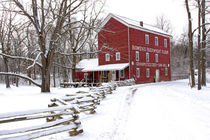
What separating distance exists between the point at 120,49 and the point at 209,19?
499 inches

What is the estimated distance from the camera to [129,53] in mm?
26531

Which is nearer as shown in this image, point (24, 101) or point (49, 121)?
point (49, 121)

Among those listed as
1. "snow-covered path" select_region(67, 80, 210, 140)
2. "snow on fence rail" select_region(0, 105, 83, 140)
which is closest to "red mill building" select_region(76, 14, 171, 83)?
"snow-covered path" select_region(67, 80, 210, 140)

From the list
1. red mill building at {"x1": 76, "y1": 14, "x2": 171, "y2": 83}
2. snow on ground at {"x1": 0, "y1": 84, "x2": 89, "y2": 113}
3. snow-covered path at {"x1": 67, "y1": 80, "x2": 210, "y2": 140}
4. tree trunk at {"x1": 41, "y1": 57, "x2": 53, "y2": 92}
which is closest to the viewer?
snow-covered path at {"x1": 67, "y1": 80, "x2": 210, "y2": 140}

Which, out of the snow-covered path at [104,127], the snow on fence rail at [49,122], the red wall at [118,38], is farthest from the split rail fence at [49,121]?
the red wall at [118,38]

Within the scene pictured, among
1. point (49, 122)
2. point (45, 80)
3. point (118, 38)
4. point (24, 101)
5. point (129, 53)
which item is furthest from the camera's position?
point (118, 38)

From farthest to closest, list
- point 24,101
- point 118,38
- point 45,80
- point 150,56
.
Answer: point 150,56, point 118,38, point 45,80, point 24,101

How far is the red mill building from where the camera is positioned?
2673cm

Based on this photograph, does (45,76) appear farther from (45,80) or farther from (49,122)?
(49,122)

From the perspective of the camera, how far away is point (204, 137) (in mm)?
4973

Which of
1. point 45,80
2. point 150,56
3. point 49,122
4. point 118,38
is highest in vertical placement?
point 118,38

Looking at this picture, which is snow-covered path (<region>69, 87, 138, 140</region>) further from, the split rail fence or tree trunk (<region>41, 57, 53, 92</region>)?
tree trunk (<region>41, 57, 53, 92</region>)

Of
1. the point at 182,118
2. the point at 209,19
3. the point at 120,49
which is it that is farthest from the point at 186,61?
the point at 182,118

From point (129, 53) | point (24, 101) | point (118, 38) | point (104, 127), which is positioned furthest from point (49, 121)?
point (118, 38)
